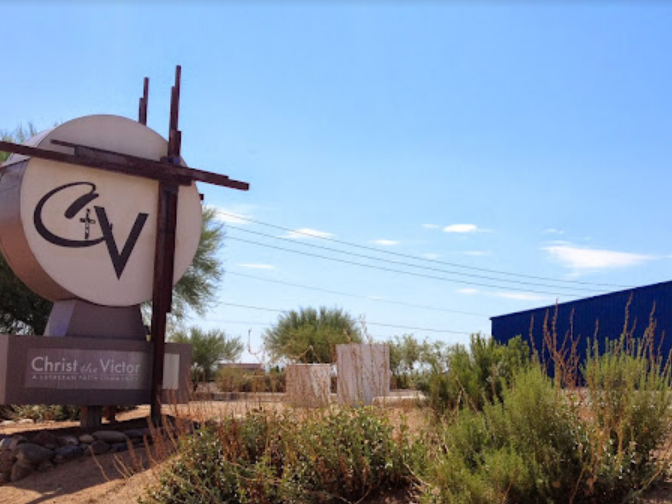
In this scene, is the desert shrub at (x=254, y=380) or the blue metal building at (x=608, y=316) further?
the blue metal building at (x=608, y=316)

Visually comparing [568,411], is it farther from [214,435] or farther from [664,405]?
[214,435]

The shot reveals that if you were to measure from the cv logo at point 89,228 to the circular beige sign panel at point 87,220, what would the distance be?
0.02 m

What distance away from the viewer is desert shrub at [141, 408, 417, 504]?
8492 mm

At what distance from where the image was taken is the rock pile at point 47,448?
41.8 feet

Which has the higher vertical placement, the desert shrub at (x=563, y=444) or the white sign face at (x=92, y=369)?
the white sign face at (x=92, y=369)

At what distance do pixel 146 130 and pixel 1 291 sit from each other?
10.8 metres

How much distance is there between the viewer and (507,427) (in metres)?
7.66

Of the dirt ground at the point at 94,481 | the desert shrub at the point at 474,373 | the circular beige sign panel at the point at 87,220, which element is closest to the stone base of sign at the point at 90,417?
the dirt ground at the point at 94,481

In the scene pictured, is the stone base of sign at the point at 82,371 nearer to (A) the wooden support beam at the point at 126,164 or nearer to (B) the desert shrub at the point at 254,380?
(B) the desert shrub at the point at 254,380

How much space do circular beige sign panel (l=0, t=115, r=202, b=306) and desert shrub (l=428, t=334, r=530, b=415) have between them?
555 cm

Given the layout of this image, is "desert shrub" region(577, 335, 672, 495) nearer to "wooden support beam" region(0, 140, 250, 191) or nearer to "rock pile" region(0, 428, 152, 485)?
"rock pile" region(0, 428, 152, 485)

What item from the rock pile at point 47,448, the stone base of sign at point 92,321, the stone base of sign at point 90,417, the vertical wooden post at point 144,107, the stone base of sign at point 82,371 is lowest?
the rock pile at point 47,448

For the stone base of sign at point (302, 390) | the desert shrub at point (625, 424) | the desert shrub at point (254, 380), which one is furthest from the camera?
the desert shrub at point (254, 380)

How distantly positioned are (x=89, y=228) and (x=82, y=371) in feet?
7.78
